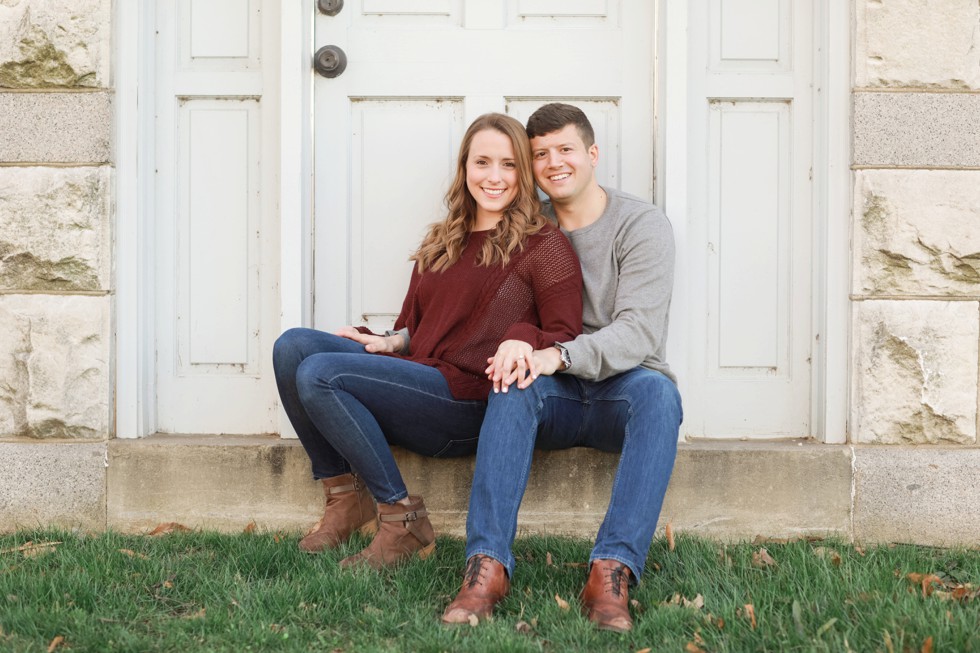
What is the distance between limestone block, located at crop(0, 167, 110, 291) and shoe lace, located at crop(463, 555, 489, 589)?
1.50 metres

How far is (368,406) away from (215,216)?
1005 millimetres

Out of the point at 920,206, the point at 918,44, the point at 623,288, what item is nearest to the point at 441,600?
the point at 623,288

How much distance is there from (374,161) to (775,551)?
5.77 feet

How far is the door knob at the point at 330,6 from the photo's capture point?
116 inches

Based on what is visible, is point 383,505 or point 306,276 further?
point 306,276

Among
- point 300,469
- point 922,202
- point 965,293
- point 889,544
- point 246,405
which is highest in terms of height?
point 922,202

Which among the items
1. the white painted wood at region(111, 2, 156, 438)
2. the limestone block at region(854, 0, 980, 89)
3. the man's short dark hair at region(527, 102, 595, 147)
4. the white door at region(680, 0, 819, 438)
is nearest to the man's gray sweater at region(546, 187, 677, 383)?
the man's short dark hair at region(527, 102, 595, 147)

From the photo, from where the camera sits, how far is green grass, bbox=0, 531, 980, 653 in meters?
1.97

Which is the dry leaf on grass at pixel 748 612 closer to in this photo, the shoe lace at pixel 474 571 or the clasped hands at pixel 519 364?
the shoe lace at pixel 474 571

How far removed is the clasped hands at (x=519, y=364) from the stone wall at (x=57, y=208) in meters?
1.34

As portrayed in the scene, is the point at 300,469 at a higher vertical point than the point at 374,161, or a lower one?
lower

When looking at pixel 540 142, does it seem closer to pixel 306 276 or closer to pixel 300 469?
pixel 306 276

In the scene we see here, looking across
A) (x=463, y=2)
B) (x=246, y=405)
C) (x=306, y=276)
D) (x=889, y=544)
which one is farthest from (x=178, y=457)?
(x=889, y=544)

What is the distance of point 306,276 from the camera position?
9.77ft
